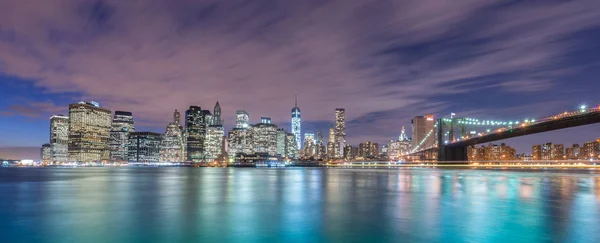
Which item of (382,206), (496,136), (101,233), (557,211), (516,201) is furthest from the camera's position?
(496,136)

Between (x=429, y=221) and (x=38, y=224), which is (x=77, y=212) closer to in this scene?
(x=38, y=224)

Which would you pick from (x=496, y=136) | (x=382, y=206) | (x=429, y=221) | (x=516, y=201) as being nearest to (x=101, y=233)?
(x=429, y=221)

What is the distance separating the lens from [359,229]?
14.1 metres

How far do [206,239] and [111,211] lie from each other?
8.52 meters

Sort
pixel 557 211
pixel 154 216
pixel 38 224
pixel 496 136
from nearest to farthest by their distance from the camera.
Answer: pixel 38 224, pixel 154 216, pixel 557 211, pixel 496 136

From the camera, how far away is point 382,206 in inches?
819

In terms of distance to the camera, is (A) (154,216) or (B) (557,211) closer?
(A) (154,216)

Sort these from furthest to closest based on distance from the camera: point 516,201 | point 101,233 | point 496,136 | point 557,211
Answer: point 496,136 → point 516,201 → point 557,211 → point 101,233

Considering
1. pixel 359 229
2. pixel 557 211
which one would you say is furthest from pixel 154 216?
pixel 557 211

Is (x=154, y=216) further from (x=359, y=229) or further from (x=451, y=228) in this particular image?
(x=451, y=228)

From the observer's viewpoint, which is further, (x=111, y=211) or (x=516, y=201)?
(x=516, y=201)

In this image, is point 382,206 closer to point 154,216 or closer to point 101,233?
point 154,216

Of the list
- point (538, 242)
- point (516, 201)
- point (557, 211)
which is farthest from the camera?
point (516, 201)

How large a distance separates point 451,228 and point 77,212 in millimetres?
15304
